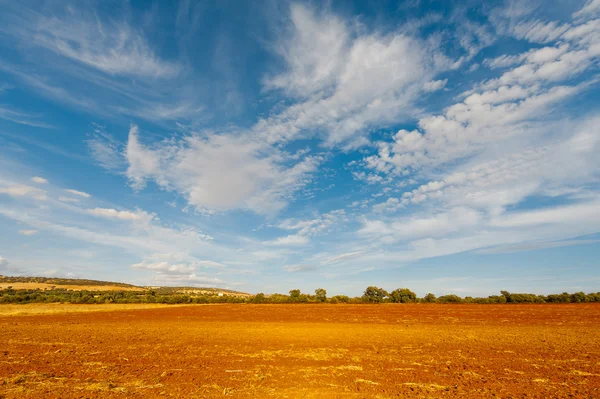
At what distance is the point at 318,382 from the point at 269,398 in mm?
2253

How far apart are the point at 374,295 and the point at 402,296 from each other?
6462mm

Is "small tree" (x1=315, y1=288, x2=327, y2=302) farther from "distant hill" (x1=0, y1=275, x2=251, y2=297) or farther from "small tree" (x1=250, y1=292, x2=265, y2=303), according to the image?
"distant hill" (x1=0, y1=275, x2=251, y2=297)

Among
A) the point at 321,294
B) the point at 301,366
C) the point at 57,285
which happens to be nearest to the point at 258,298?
the point at 321,294

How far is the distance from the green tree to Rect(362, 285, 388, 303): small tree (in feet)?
6.04

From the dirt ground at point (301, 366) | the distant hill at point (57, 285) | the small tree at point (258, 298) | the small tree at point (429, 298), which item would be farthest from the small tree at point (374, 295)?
the distant hill at point (57, 285)

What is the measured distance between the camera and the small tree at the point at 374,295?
67.8m

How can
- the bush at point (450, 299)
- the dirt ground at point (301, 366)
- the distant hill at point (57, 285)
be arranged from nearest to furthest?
the dirt ground at point (301, 366) < the bush at point (450, 299) < the distant hill at point (57, 285)

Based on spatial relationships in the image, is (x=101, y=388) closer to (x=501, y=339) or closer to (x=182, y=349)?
(x=182, y=349)

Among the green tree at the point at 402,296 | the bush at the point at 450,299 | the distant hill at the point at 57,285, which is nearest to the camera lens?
the bush at the point at 450,299

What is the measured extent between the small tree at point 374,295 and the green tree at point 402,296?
184 centimetres

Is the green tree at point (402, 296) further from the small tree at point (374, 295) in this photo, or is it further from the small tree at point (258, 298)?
the small tree at point (258, 298)

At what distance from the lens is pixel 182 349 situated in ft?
51.9

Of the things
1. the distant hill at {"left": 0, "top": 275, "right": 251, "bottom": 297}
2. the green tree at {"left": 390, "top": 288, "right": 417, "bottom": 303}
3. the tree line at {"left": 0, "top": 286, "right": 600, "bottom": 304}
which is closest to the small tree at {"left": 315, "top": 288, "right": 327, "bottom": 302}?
the tree line at {"left": 0, "top": 286, "right": 600, "bottom": 304}

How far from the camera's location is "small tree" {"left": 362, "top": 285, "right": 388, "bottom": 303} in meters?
67.8
